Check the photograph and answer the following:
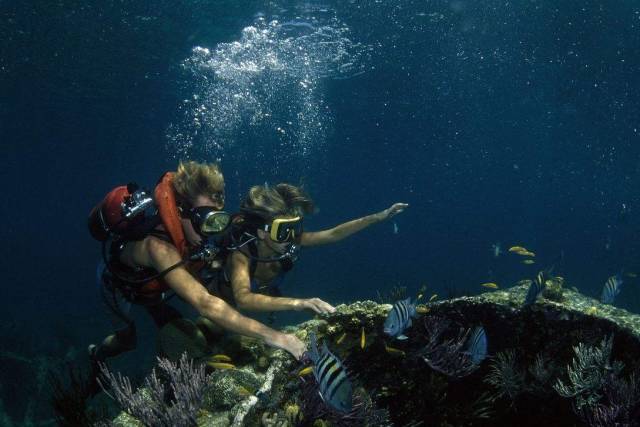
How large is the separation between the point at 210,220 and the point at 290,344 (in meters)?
1.51

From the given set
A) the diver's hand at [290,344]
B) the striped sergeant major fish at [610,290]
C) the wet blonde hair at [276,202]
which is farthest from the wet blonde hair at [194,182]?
the striped sergeant major fish at [610,290]

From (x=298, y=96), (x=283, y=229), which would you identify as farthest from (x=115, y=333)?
(x=298, y=96)

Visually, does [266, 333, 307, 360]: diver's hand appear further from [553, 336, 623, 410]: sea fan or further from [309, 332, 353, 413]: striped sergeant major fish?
[553, 336, 623, 410]: sea fan

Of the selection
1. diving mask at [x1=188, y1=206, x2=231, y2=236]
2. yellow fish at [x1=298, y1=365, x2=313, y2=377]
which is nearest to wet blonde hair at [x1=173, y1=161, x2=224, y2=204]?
diving mask at [x1=188, y1=206, x2=231, y2=236]

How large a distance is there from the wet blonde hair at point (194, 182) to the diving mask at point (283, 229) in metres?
0.80

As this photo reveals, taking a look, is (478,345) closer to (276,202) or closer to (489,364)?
(489,364)

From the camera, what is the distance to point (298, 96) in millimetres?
26078

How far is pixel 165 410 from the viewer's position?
3.12 m

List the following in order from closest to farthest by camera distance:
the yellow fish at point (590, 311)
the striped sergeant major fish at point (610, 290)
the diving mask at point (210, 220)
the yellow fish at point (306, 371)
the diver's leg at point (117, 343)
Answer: the yellow fish at point (306, 371)
the yellow fish at point (590, 311)
the diving mask at point (210, 220)
the striped sergeant major fish at point (610, 290)
the diver's leg at point (117, 343)

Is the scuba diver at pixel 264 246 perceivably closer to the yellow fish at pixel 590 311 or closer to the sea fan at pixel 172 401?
the sea fan at pixel 172 401

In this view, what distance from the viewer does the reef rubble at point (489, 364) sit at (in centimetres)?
356

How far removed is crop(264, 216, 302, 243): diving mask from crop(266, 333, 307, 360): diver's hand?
1128 millimetres

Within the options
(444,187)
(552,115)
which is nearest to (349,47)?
(552,115)

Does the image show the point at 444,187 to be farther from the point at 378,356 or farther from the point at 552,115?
the point at 378,356
